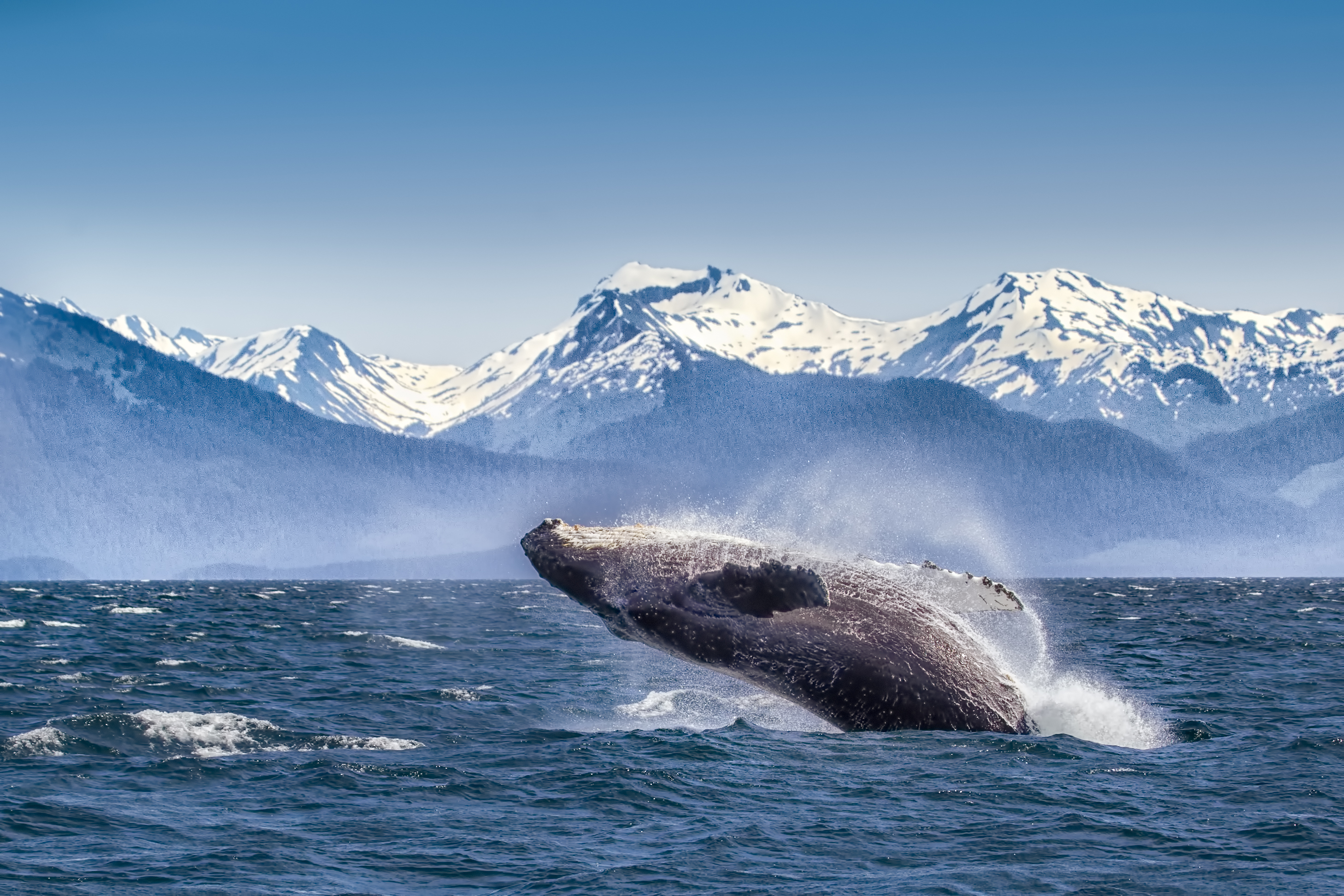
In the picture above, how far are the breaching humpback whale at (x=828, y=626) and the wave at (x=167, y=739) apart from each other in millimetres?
4090

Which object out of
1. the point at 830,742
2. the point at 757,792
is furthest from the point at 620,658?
the point at 757,792

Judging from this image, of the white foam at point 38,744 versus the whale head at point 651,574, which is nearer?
the whale head at point 651,574

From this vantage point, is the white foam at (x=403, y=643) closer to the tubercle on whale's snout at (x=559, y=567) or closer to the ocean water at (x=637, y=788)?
the ocean water at (x=637, y=788)

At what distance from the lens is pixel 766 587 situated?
13938 mm

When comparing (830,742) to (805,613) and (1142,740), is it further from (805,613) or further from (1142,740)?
(1142,740)

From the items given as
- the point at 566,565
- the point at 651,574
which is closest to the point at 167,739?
the point at 566,565

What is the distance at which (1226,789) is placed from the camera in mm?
13172

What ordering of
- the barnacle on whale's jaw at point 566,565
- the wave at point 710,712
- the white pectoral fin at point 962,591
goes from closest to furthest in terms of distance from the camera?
the white pectoral fin at point 962,591, the barnacle on whale's jaw at point 566,565, the wave at point 710,712

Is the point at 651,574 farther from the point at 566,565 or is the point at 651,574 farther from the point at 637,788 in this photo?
the point at 637,788

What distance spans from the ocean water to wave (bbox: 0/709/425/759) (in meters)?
0.06

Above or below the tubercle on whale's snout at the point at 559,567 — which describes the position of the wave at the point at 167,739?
below

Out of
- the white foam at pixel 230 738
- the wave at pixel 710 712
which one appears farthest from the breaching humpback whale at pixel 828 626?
the white foam at pixel 230 738

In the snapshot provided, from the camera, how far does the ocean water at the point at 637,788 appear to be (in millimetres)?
10305

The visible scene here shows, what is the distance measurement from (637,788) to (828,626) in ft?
9.65
